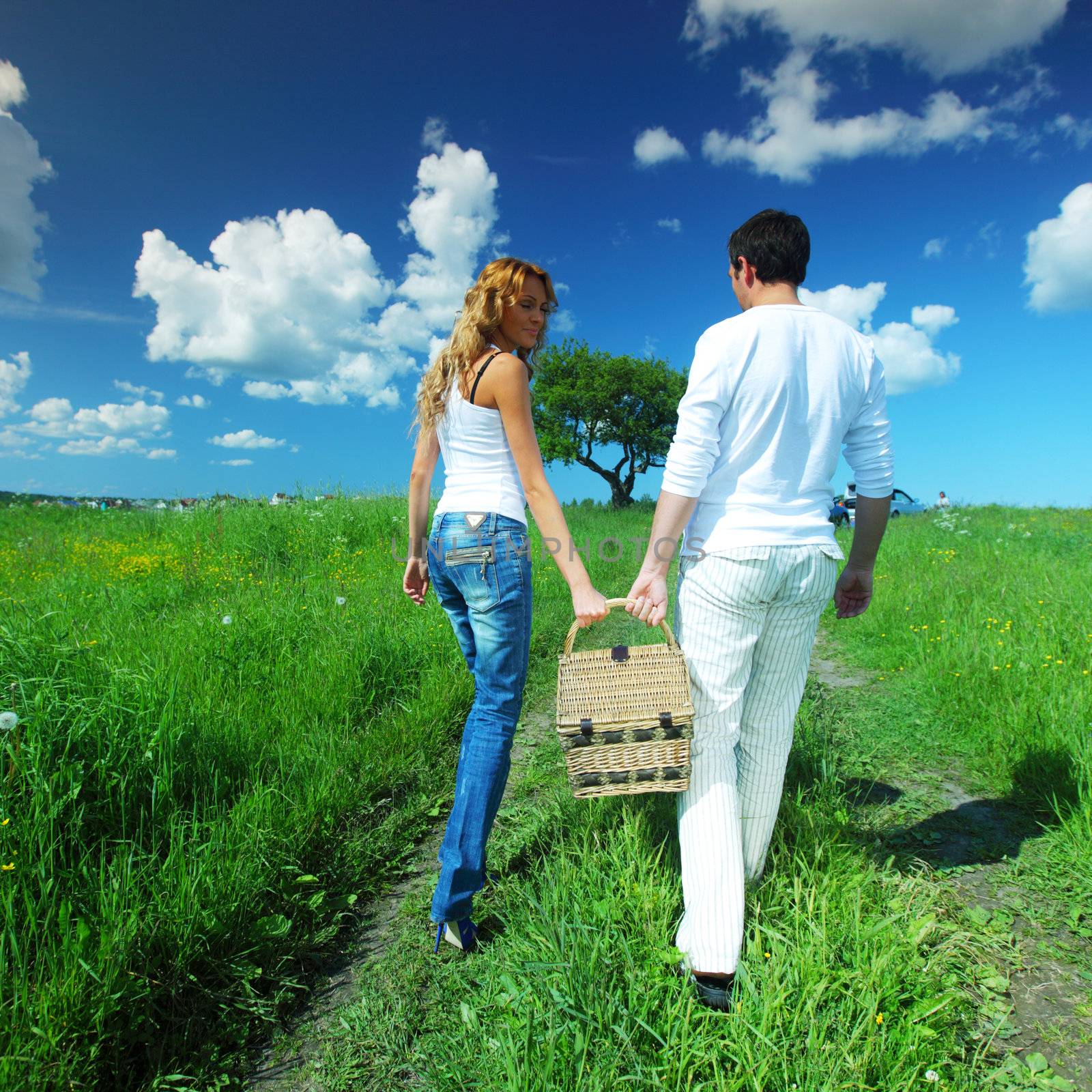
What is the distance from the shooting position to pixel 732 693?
2.04m

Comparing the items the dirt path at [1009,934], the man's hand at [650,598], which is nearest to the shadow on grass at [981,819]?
the dirt path at [1009,934]

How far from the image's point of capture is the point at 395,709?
419 cm

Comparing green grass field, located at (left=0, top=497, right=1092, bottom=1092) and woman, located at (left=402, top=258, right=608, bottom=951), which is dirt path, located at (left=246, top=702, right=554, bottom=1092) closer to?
green grass field, located at (left=0, top=497, right=1092, bottom=1092)

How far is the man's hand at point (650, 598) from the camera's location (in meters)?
2.04

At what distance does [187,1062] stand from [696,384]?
2.54m

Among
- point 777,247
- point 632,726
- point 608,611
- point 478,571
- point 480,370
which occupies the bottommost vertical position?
point 632,726

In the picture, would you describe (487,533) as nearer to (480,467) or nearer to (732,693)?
(480,467)

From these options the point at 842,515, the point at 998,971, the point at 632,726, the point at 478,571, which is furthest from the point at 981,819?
the point at 842,515

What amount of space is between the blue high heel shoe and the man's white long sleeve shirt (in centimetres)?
158

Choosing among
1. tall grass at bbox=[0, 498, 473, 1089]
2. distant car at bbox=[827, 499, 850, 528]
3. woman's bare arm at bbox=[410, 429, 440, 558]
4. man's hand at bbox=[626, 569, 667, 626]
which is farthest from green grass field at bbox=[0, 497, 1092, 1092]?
distant car at bbox=[827, 499, 850, 528]

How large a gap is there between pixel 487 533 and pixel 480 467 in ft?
0.79

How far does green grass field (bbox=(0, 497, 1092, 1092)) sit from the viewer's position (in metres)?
1.80

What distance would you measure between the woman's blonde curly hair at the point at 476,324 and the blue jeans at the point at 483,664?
19.0 inches

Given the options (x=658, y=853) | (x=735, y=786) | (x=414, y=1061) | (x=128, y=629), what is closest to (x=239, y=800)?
(x=414, y=1061)
